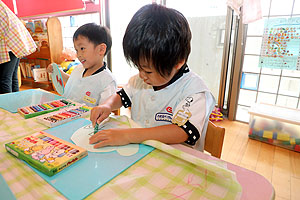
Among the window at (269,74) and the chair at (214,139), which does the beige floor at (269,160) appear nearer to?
the window at (269,74)

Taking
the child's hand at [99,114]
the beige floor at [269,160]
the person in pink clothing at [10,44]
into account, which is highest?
the person in pink clothing at [10,44]

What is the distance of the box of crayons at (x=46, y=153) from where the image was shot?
0.45m

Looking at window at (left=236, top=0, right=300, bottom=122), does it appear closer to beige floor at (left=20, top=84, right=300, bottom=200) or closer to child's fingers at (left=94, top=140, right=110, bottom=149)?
beige floor at (left=20, top=84, right=300, bottom=200)

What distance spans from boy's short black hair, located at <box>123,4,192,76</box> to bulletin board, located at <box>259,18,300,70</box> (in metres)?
1.61

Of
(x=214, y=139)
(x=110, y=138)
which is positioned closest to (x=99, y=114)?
(x=110, y=138)

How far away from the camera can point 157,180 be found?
43cm

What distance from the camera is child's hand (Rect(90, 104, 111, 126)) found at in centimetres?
68

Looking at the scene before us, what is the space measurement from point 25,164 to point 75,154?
0.12 m

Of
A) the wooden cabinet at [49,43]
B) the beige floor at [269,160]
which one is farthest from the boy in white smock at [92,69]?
the wooden cabinet at [49,43]

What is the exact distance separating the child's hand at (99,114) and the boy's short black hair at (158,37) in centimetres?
23

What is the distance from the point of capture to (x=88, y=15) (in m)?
3.27

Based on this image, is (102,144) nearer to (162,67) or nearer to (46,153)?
(46,153)

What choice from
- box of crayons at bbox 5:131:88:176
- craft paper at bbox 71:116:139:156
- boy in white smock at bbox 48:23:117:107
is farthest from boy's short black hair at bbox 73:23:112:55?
box of crayons at bbox 5:131:88:176

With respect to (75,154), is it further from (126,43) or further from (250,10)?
(250,10)
